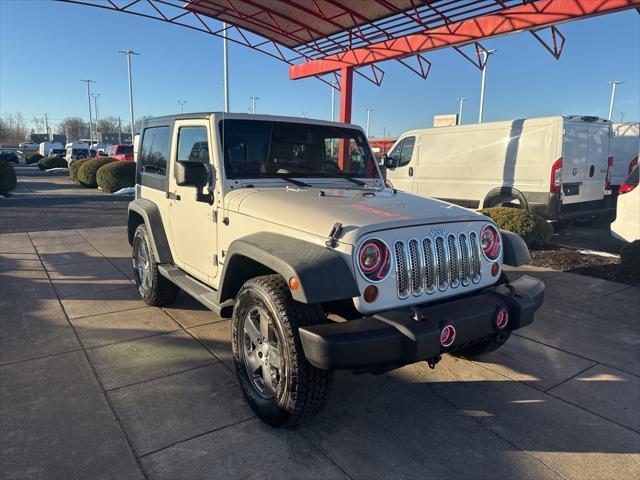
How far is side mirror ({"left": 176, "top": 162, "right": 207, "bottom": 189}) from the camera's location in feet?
11.3

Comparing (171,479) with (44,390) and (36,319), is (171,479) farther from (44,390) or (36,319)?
(36,319)

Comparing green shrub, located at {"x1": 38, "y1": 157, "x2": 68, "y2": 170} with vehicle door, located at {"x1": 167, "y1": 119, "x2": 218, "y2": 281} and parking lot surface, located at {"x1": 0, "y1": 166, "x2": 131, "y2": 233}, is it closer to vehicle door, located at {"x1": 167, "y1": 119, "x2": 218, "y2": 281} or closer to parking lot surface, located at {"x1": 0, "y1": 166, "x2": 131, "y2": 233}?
parking lot surface, located at {"x1": 0, "y1": 166, "x2": 131, "y2": 233}

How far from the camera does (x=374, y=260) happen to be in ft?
8.60

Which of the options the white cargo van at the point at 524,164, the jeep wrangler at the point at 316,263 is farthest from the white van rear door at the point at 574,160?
the jeep wrangler at the point at 316,263

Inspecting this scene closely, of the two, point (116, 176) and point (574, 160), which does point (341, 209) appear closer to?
point (574, 160)

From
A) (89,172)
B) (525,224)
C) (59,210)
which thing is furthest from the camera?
(89,172)

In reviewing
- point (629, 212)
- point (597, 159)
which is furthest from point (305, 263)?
point (597, 159)

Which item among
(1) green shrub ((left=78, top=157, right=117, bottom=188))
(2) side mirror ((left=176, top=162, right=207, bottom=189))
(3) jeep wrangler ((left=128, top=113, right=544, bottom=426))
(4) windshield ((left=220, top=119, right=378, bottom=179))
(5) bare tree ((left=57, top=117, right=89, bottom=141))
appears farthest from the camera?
(5) bare tree ((left=57, top=117, right=89, bottom=141))

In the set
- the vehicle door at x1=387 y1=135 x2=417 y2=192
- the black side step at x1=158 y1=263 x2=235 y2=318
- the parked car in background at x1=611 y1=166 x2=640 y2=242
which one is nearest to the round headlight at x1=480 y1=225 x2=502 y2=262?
the black side step at x1=158 y1=263 x2=235 y2=318

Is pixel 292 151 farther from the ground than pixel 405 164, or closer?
farther from the ground

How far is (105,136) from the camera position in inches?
3602

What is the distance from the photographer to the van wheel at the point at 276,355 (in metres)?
2.59

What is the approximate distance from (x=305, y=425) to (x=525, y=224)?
6149 mm

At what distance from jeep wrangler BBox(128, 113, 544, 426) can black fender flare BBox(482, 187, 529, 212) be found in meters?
5.59
